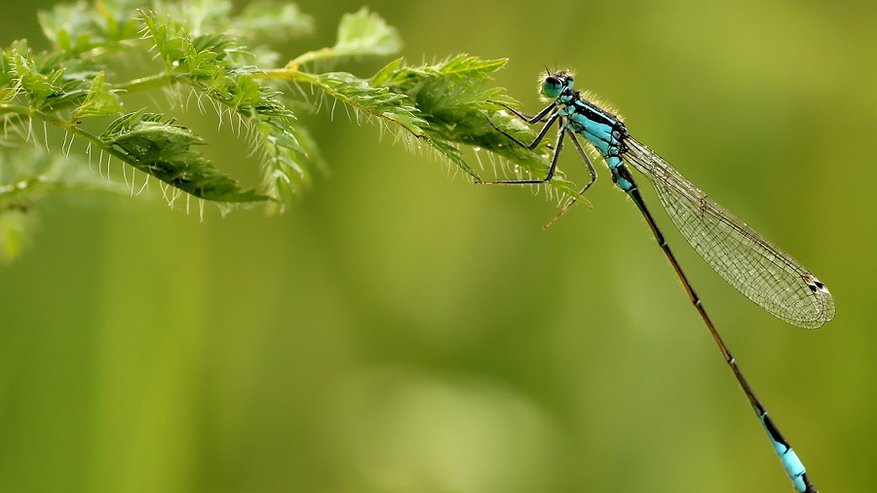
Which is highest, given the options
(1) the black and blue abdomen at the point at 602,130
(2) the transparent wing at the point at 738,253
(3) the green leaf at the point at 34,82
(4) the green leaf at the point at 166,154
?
(1) the black and blue abdomen at the point at 602,130

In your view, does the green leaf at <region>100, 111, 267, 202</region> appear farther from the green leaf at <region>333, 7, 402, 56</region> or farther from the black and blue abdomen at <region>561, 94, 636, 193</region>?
the black and blue abdomen at <region>561, 94, 636, 193</region>

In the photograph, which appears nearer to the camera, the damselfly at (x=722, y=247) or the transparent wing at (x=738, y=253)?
the damselfly at (x=722, y=247)

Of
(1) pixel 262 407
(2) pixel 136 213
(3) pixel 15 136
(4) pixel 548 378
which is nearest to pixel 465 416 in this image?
(4) pixel 548 378

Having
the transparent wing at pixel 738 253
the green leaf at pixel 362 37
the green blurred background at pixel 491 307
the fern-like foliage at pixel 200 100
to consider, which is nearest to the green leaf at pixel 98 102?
the fern-like foliage at pixel 200 100

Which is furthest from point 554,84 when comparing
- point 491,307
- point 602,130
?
point 491,307

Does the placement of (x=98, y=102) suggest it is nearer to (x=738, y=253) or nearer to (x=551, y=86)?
(x=551, y=86)

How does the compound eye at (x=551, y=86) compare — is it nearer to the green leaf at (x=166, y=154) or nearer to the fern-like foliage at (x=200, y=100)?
the fern-like foliage at (x=200, y=100)
